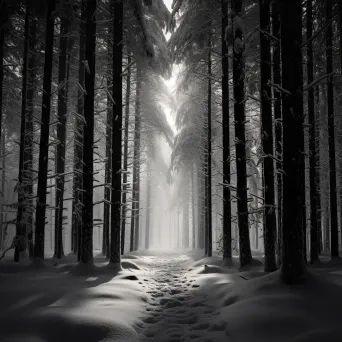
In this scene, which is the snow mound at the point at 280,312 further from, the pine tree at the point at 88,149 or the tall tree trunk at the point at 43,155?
the tall tree trunk at the point at 43,155

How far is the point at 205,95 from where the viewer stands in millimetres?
13664

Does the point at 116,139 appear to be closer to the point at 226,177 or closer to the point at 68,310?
the point at 226,177

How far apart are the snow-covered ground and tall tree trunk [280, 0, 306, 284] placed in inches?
37.3

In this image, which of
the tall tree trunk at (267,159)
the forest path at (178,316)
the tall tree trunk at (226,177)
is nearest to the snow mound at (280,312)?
the forest path at (178,316)

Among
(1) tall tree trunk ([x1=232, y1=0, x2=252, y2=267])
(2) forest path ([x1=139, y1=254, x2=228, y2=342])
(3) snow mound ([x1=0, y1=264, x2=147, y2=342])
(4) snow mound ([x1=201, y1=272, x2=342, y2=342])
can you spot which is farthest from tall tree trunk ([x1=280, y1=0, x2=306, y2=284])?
(3) snow mound ([x1=0, y1=264, x2=147, y2=342])

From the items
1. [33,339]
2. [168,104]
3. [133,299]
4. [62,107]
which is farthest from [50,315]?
[168,104]

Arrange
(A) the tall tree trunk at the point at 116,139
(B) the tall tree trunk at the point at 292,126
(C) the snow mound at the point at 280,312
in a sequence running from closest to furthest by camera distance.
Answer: (C) the snow mound at the point at 280,312
(B) the tall tree trunk at the point at 292,126
(A) the tall tree trunk at the point at 116,139

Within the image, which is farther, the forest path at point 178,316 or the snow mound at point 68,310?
the forest path at point 178,316

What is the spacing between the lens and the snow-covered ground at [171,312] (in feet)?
10.8

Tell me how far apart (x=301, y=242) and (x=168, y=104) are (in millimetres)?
13083

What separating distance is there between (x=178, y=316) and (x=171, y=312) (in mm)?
289

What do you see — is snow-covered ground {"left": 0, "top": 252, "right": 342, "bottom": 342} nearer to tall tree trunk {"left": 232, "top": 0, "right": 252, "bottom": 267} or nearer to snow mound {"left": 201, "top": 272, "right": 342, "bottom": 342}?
snow mound {"left": 201, "top": 272, "right": 342, "bottom": 342}

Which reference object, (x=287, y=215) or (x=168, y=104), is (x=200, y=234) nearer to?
(x=168, y=104)

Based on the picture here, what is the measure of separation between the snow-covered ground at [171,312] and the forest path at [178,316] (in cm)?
1
